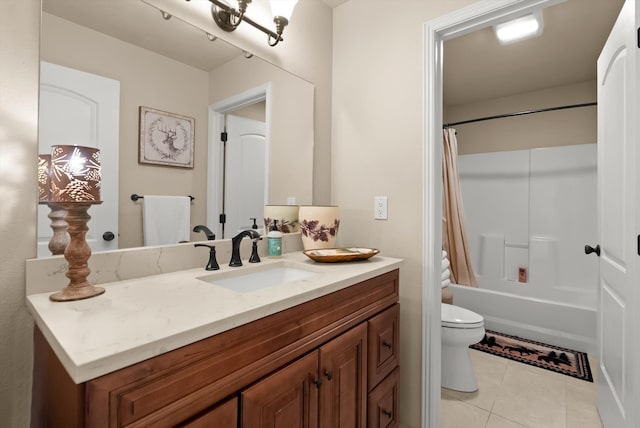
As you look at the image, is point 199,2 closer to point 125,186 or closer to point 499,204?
point 125,186

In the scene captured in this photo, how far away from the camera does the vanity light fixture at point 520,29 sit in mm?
1964

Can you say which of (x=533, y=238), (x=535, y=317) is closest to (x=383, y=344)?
(x=535, y=317)

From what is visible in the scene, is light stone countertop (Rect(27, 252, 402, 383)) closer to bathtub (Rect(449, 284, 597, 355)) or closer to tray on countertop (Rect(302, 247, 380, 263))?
tray on countertop (Rect(302, 247, 380, 263))

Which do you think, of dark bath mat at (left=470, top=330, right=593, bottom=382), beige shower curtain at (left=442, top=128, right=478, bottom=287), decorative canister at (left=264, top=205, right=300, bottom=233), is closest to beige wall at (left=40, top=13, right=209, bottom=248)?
decorative canister at (left=264, top=205, right=300, bottom=233)

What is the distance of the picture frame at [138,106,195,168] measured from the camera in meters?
1.13

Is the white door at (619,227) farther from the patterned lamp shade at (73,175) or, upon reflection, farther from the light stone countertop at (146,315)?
the patterned lamp shade at (73,175)

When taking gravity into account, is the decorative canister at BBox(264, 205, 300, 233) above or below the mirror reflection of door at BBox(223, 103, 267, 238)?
below

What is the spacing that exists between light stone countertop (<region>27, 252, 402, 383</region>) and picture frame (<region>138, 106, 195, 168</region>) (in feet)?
1.44

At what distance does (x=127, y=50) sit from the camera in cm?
107

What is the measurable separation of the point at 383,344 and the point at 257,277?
2.01ft

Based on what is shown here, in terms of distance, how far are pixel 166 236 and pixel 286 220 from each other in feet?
2.12

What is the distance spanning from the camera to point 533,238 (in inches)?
129

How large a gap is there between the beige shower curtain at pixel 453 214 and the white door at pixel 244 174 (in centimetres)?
196

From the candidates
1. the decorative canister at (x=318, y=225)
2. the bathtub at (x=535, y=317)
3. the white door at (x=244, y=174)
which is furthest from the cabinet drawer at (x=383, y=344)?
the bathtub at (x=535, y=317)
